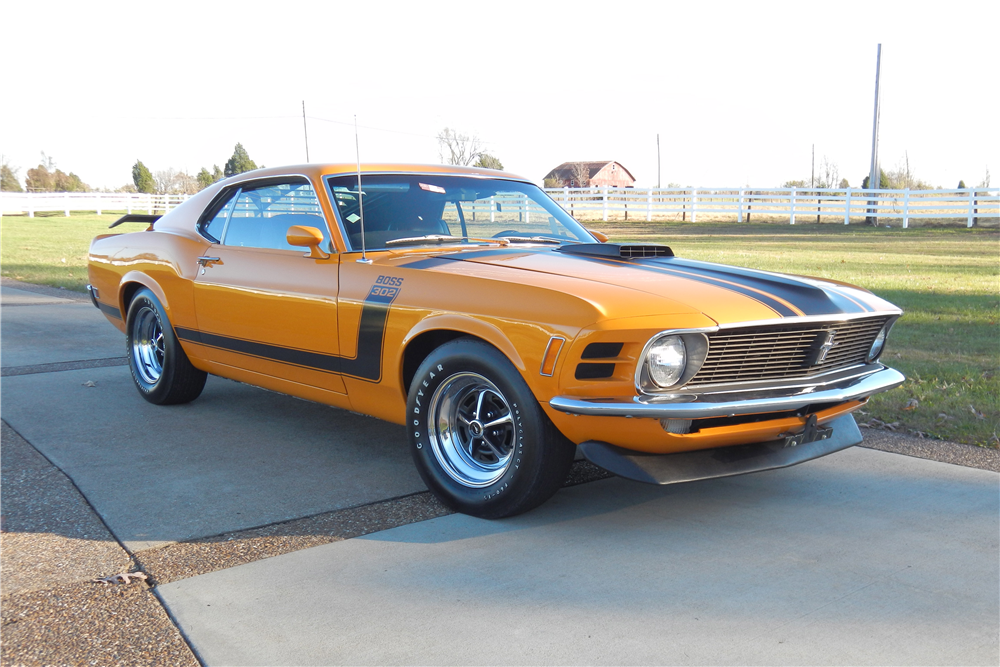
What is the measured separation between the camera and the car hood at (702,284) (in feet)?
11.1

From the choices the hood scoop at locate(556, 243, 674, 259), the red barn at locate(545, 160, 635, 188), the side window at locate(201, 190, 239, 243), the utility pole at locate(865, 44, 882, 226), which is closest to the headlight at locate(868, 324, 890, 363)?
the hood scoop at locate(556, 243, 674, 259)

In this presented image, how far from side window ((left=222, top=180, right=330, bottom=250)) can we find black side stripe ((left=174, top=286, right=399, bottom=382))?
21.4 inches

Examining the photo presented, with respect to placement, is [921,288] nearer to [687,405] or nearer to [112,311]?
[687,405]

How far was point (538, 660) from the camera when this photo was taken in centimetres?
249

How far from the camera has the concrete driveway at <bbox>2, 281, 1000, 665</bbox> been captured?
259 cm

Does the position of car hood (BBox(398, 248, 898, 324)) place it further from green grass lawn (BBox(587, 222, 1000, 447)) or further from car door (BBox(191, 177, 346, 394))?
green grass lawn (BBox(587, 222, 1000, 447))

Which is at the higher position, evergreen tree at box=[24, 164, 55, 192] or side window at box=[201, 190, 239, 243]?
evergreen tree at box=[24, 164, 55, 192]

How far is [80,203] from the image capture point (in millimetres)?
50750

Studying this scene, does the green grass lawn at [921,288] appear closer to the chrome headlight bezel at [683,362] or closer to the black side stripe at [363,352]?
the chrome headlight bezel at [683,362]

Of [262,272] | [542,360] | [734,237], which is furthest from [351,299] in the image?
[734,237]

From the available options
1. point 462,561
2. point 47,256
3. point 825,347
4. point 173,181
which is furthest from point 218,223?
point 173,181

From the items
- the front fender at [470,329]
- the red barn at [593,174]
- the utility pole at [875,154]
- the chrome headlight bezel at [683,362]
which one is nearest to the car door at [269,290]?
the front fender at [470,329]

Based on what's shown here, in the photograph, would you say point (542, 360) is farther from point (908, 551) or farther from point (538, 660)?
point (908, 551)

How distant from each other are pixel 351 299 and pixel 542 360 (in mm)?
1244
